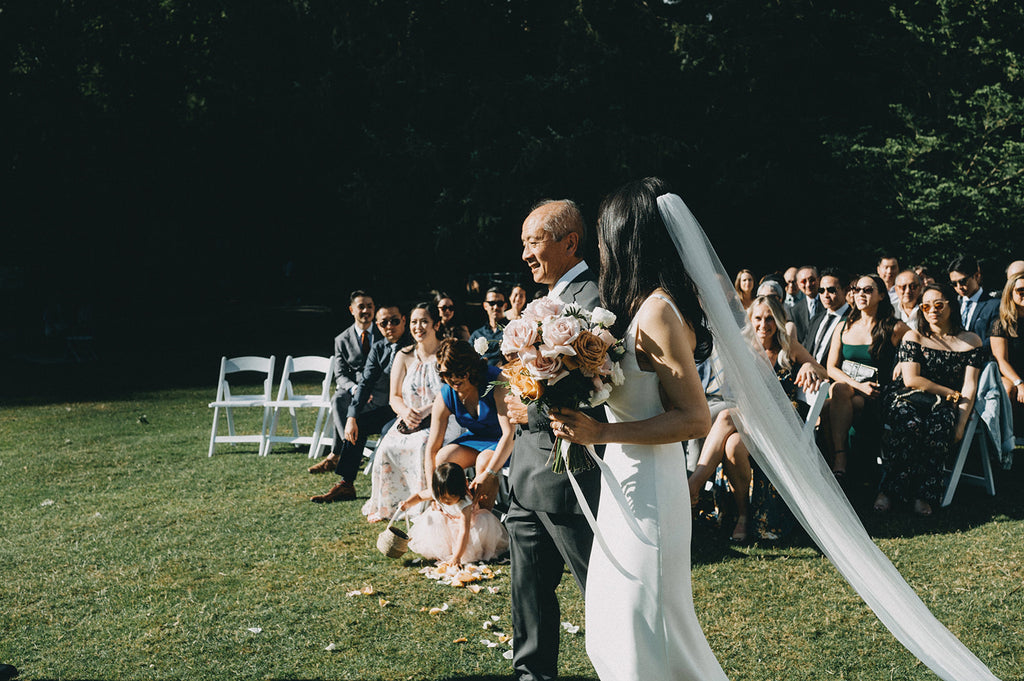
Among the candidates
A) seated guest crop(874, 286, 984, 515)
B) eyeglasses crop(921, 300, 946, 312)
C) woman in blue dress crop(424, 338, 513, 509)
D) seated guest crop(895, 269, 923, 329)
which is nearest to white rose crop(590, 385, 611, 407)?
woman in blue dress crop(424, 338, 513, 509)

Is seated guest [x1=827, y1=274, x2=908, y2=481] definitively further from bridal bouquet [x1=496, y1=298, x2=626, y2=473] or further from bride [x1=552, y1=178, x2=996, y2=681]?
bridal bouquet [x1=496, y1=298, x2=626, y2=473]

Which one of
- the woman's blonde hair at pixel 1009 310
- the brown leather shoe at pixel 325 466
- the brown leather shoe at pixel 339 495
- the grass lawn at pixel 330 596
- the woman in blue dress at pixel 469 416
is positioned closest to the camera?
the grass lawn at pixel 330 596

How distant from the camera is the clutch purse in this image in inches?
287

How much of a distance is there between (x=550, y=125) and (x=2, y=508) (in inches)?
609

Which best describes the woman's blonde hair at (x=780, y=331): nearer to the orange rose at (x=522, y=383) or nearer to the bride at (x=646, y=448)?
the bride at (x=646, y=448)

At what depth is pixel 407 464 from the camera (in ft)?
22.8

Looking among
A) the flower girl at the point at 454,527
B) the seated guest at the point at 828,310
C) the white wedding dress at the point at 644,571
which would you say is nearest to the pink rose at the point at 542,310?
the white wedding dress at the point at 644,571

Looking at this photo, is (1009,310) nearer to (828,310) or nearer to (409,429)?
(828,310)

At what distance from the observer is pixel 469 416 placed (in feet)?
20.9

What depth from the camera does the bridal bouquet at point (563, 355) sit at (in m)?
2.89

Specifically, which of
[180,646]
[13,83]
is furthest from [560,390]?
[13,83]

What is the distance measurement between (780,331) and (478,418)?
2.59m

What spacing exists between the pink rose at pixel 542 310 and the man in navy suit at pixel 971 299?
7.21 metres

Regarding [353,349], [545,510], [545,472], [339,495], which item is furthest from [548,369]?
[353,349]
